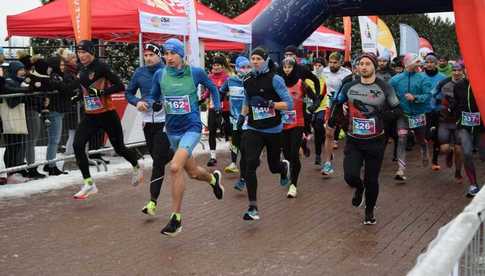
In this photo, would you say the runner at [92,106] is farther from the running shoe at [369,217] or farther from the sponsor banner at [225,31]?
the sponsor banner at [225,31]

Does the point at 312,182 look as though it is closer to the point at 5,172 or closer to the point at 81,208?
the point at 81,208

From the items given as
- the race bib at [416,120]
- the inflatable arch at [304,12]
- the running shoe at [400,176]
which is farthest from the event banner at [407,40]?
the running shoe at [400,176]

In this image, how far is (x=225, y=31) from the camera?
1462cm

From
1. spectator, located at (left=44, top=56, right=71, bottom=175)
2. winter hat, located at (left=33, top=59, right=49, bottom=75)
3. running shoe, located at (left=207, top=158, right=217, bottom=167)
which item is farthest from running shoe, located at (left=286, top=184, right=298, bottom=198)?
winter hat, located at (left=33, top=59, right=49, bottom=75)

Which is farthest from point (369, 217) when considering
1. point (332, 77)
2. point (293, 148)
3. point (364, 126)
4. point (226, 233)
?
point (332, 77)

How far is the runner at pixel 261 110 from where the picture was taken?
690cm

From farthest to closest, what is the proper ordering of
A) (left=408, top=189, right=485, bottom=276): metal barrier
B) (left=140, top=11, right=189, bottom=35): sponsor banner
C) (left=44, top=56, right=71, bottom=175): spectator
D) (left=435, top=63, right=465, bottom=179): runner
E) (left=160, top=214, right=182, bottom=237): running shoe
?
(left=140, top=11, right=189, bottom=35): sponsor banner
(left=44, top=56, right=71, bottom=175): spectator
(left=435, top=63, right=465, bottom=179): runner
(left=160, top=214, right=182, bottom=237): running shoe
(left=408, top=189, right=485, bottom=276): metal barrier

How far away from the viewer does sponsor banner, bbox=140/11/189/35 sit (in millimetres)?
12008

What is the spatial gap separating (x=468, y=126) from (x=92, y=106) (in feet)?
15.3

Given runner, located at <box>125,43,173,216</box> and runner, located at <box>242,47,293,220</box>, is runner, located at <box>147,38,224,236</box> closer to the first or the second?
runner, located at <box>125,43,173,216</box>

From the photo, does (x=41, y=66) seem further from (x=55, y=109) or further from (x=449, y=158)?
(x=449, y=158)

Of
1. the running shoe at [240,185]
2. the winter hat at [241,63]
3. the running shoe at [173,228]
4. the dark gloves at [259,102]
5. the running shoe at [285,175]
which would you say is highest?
the winter hat at [241,63]

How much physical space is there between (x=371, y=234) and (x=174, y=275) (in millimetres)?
2196

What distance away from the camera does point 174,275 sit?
4969mm
